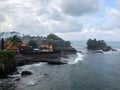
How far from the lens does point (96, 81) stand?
2904 inches

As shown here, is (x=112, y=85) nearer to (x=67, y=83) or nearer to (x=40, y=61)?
(x=67, y=83)

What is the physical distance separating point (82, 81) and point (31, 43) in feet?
365

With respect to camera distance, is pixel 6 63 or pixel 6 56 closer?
pixel 6 63

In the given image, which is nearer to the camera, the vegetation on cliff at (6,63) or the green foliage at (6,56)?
the vegetation on cliff at (6,63)

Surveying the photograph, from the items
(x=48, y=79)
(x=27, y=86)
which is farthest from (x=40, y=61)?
(x=27, y=86)

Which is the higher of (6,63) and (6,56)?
(6,56)

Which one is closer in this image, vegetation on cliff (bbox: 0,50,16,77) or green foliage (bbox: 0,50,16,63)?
vegetation on cliff (bbox: 0,50,16,77)

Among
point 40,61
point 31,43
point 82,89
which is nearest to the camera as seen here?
point 82,89

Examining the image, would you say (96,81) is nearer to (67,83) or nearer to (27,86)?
(67,83)

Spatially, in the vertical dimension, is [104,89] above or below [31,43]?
below

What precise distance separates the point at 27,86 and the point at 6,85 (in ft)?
18.3

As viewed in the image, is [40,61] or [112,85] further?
[40,61]

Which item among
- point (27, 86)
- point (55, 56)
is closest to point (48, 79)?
point (27, 86)

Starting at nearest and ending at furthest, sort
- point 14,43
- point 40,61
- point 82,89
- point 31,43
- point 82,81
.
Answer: point 82,89 → point 82,81 → point 40,61 → point 14,43 → point 31,43
